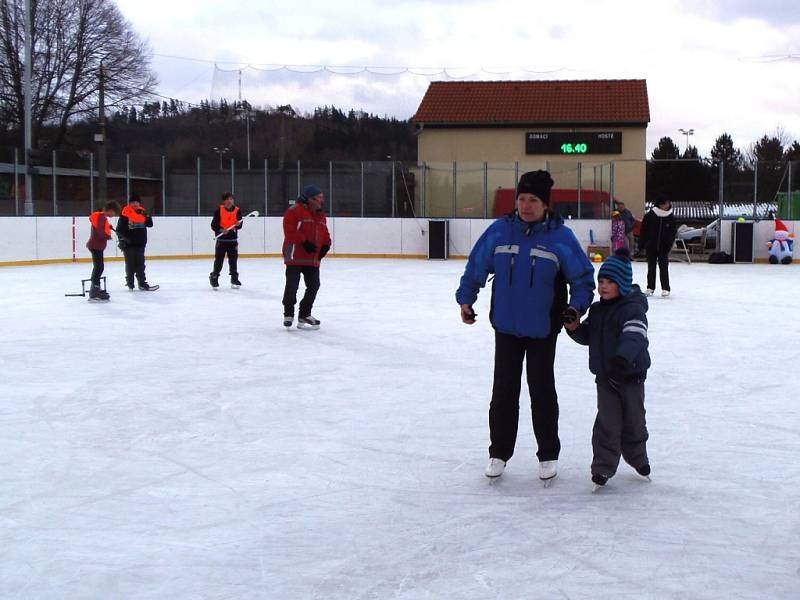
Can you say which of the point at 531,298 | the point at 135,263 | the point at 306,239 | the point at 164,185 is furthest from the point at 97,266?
the point at 164,185

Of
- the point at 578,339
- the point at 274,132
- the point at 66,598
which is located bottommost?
the point at 66,598

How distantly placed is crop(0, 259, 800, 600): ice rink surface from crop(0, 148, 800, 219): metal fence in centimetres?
1330

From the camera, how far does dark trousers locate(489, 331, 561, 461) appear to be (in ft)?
14.0

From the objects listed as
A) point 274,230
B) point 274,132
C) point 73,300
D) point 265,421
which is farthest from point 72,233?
point 265,421

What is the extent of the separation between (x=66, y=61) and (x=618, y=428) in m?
36.2

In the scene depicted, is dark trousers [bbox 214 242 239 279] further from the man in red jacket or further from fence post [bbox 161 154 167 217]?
fence post [bbox 161 154 167 217]

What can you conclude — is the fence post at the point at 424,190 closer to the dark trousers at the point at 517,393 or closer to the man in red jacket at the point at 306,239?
→ the man in red jacket at the point at 306,239

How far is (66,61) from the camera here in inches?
1436

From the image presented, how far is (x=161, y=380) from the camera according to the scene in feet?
22.3

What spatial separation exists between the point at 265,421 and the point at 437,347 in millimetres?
3034

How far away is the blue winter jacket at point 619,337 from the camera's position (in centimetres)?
402

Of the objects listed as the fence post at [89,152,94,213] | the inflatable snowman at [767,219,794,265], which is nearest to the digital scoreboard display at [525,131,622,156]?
the inflatable snowman at [767,219,794,265]

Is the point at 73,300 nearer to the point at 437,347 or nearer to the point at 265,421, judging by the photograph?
the point at 437,347

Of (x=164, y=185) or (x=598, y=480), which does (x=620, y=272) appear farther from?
(x=164, y=185)
